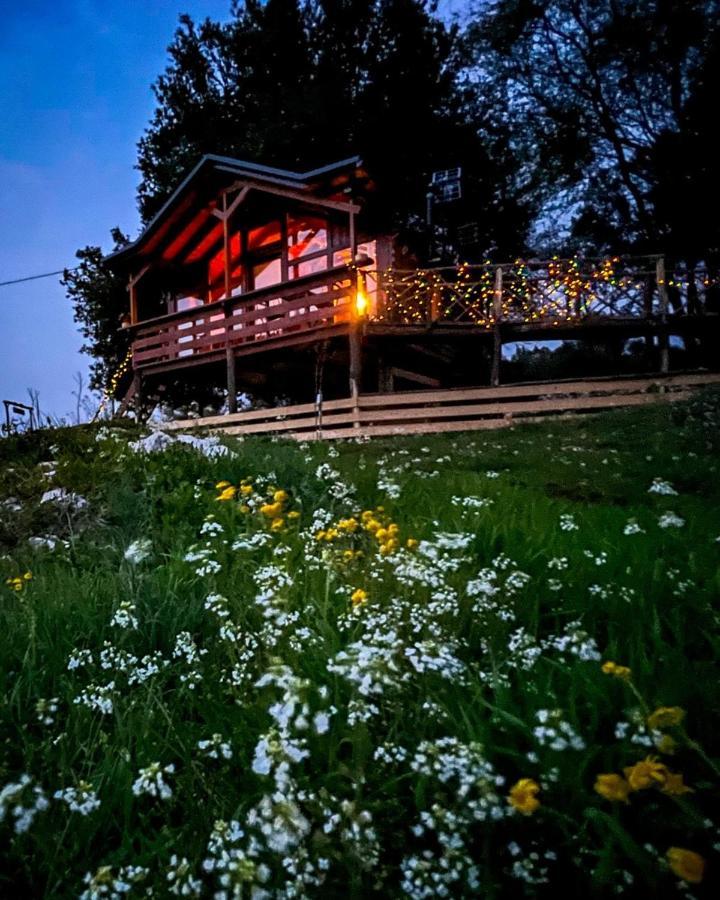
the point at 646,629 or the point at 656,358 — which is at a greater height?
the point at 656,358

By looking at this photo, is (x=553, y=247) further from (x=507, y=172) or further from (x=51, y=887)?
(x=51, y=887)

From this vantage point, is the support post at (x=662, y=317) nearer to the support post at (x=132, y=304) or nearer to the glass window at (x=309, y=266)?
the glass window at (x=309, y=266)

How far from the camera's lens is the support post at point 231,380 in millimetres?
17453

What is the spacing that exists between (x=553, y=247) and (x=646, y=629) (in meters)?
25.7

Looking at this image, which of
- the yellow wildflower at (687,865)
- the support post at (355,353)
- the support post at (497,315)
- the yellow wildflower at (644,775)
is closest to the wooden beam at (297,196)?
the support post at (355,353)

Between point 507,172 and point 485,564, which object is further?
point 507,172

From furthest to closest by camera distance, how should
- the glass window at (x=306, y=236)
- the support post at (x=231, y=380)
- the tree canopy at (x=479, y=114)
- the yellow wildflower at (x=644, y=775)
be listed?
the tree canopy at (x=479, y=114)
the glass window at (x=306, y=236)
the support post at (x=231, y=380)
the yellow wildflower at (x=644, y=775)

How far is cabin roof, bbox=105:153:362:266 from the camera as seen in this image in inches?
599

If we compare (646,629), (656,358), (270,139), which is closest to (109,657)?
(646,629)

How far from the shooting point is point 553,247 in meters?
25.2

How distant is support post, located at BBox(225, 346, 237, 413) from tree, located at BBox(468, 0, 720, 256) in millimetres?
15325

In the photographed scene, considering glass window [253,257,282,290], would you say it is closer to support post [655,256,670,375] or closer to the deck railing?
the deck railing

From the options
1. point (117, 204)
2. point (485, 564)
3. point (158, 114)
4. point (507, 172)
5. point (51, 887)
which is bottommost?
point (51, 887)

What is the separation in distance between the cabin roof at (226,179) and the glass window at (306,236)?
1550 mm
